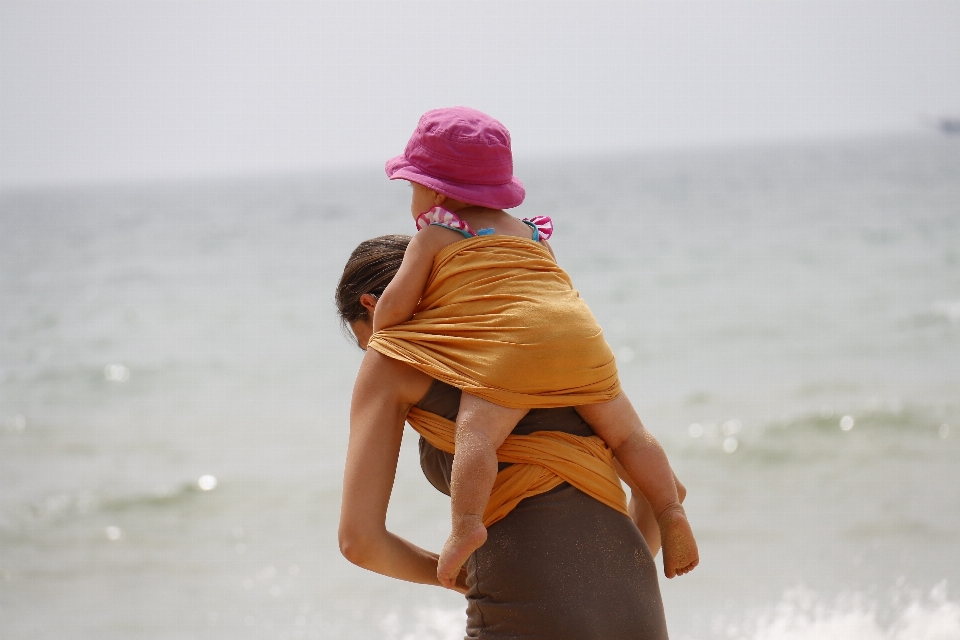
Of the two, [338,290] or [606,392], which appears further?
[338,290]

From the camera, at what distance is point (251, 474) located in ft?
22.0

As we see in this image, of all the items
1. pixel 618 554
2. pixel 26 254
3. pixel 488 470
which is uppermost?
pixel 488 470

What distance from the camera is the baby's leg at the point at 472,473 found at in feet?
5.07

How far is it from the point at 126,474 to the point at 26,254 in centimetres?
1882

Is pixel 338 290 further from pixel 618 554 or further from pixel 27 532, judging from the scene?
pixel 27 532

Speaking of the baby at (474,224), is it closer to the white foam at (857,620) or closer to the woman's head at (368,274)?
the woman's head at (368,274)

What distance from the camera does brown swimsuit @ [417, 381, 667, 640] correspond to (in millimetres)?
1578

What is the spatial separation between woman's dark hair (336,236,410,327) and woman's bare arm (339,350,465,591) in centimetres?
22

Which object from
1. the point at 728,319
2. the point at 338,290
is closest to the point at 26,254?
the point at 728,319

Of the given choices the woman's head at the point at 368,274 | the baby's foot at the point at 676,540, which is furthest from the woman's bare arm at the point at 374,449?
the baby's foot at the point at 676,540

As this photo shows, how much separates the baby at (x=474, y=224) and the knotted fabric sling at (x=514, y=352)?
3cm

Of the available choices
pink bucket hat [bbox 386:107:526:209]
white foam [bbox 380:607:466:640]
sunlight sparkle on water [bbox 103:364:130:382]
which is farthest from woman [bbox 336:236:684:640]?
sunlight sparkle on water [bbox 103:364:130:382]

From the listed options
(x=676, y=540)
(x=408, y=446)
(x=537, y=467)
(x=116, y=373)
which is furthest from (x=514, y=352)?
(x=116, y=373)

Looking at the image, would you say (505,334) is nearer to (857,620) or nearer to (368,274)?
(368,274)
